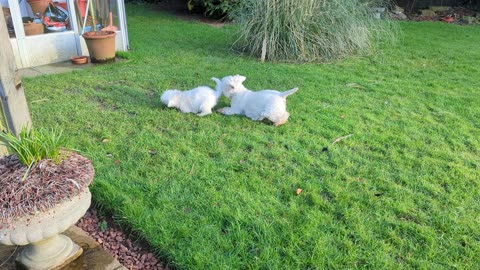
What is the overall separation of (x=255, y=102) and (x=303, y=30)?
3.18m

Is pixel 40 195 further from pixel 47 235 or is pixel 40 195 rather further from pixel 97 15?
pixel 97 15

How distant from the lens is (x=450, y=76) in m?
5.70

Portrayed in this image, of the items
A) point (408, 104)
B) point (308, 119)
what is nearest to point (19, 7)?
point (308, 119)

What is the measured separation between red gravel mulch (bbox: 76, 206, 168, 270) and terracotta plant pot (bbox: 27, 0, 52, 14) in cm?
498

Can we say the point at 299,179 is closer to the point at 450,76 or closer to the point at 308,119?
the point at 308,119

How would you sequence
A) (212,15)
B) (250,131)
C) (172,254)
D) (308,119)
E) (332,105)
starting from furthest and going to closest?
(212,15), (332,105), (308,119), (250,131), (172,254)

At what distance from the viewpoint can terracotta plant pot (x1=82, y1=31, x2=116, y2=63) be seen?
6.17 meters

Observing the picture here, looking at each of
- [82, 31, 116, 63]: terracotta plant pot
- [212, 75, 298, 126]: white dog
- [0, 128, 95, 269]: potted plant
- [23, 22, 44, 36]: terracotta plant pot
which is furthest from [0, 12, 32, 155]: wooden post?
[23, 22, 44, 36]: terracotta plant pot

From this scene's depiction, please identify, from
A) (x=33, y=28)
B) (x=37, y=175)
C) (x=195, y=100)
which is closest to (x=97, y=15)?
(x=33, y=28)

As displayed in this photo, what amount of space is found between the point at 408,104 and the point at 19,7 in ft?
19.5

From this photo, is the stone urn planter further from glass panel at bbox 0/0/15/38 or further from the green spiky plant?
glass panel at bbox 0/0/15/38

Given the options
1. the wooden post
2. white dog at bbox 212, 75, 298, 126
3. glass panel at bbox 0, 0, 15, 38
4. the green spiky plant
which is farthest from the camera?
glass panel at bbox 0, 0, 15, 38

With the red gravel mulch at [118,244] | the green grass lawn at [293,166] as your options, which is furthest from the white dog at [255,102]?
the red gravel mulch at [118,244]

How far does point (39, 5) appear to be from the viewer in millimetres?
6297
